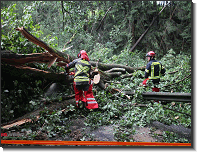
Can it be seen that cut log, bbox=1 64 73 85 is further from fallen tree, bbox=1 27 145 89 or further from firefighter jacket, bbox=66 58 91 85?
firefighter jacket, bbox=66 58 91 85

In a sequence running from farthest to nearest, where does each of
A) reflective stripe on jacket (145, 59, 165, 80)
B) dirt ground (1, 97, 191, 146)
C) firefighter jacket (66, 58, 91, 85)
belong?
reflective stripe on jacket (145, 59, 165, 80) → firefighter jacket (66, 58, 91, 85) → dirt ground (1, 97, 191, 146)

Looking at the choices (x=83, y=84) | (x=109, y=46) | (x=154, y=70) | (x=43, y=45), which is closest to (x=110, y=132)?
(x=83, y=84)

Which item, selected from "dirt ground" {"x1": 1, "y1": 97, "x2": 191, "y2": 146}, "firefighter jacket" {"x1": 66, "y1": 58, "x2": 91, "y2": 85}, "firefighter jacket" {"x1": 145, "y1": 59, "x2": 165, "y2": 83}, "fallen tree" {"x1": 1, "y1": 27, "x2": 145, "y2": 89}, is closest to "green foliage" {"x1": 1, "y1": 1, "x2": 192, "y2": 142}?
"dirt ground" {"x1": 1, "y1": 97, "x2": 191, "y2": 146}

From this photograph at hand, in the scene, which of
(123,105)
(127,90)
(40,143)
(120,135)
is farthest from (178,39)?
(40,143)

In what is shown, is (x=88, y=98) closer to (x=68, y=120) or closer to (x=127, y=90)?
(x=68, y=120)

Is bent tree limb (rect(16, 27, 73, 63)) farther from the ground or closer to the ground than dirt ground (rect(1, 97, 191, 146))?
farther from the ground

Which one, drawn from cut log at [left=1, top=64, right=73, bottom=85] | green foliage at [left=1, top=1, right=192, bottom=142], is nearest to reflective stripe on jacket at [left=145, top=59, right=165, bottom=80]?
green foliage at [left=1, top=1, right=192, bottom=142]

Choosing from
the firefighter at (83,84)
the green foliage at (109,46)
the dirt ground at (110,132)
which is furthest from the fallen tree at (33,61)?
the dirt ground at (110,132)

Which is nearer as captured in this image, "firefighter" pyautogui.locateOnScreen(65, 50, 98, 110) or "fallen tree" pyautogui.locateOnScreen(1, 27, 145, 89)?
"fallen tree" pyautogui.locateOnScreen(1, 27, 145, 89)

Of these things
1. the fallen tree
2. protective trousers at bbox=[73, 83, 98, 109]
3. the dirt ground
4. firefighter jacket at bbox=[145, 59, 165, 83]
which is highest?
the fallen tree

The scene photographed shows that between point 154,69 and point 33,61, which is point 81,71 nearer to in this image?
point 33,61

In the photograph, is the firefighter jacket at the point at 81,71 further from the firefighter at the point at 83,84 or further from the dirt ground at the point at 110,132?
the dirt ground at the point at 110,132

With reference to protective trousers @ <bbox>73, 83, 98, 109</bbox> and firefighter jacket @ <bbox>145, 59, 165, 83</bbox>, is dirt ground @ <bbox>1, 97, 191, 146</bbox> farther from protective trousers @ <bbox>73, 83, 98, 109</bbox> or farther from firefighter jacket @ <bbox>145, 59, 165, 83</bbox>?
firefighter jacket @ <bbox>145, 59, 165, 83</bbox>

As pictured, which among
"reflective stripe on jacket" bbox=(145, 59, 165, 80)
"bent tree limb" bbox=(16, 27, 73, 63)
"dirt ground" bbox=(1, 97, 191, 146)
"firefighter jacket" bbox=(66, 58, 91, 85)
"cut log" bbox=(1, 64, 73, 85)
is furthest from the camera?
"reflective stripe on jacket" bbox=(145, 59, 165, 80)
